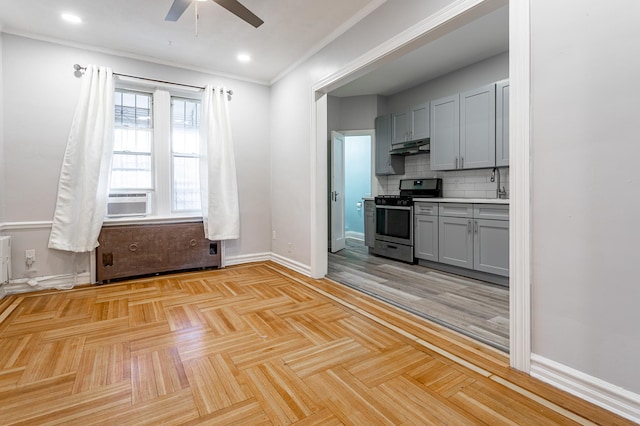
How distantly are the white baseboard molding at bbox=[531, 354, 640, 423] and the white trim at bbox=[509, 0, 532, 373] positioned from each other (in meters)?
0.07

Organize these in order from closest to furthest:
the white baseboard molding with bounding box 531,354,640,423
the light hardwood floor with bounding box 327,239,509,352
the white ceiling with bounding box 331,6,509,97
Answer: the white baseboard molding with bounding box 531,354,640,423 → the light hardwood floor with bounding box 327,239,509,352 → the white ceiling with bounding box 331,6,509,97

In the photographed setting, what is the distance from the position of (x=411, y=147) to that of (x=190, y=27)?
10.7 ft

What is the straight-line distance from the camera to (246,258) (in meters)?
4.56

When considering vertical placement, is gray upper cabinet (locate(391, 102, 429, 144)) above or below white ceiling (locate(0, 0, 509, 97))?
below

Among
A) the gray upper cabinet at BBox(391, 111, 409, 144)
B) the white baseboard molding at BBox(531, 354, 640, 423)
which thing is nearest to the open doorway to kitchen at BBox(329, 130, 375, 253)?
the gray upper cabinet at BBox(391, 111, 409, 144)

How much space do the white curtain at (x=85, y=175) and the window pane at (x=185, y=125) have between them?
775 millimetres

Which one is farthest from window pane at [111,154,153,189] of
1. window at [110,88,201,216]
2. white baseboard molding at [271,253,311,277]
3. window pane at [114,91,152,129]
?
white baseboard molding at [271,253,311,277]

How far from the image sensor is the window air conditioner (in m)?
3.71

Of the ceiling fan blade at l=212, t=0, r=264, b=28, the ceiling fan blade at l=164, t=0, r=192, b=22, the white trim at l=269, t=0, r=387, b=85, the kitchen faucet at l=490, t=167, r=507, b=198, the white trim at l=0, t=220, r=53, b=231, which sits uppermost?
the white trim at l=269, t=0, r=387, b=85

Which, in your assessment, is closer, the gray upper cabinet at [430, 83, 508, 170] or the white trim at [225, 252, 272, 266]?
the gray upper cabinet at [430, 83, 508, 170]

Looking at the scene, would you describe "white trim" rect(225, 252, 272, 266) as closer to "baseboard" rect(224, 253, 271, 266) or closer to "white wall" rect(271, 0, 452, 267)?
"baseboard" rect(224, 253, 271, 266)

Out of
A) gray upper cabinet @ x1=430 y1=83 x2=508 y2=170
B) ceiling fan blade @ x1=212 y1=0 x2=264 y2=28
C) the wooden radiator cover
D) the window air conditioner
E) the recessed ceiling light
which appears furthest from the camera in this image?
gray upper cabinet @ x1=430 y1=83 x2=508 y2=170

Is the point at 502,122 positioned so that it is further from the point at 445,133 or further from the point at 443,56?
the point at 443,56

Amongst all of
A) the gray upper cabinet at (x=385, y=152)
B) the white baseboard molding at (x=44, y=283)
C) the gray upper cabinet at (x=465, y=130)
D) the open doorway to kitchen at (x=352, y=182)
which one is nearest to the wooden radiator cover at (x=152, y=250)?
the white baseboard molding at (x=44, y=283)
